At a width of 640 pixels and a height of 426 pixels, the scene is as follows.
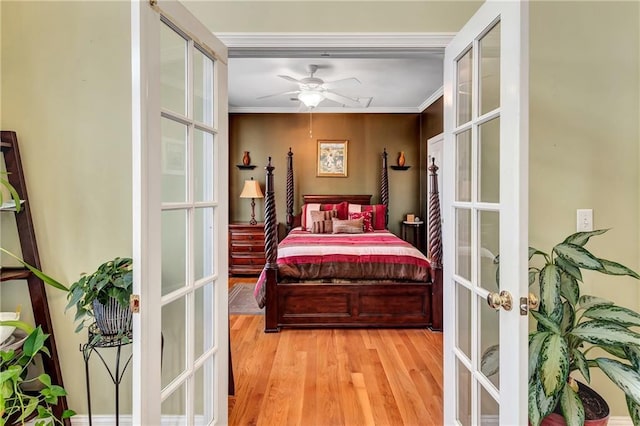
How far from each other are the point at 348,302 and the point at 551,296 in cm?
226

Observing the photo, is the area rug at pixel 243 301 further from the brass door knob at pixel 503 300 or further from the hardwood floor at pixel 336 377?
the brass door knob at pixel 503 300

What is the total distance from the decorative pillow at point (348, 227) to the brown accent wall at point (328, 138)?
1167 mm

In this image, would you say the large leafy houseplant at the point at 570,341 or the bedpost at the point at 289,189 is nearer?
the large leafy houseplant at the point at 570,341

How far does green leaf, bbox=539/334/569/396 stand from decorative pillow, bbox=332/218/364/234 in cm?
380

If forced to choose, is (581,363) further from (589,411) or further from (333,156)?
(333,156)

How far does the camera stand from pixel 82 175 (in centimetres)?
183

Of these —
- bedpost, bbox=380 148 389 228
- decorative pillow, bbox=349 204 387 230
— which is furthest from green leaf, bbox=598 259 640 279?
bedpost, bbox=380 148 389 228

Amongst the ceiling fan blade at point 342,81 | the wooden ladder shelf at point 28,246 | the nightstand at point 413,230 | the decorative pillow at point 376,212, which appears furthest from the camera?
the nightstand at point 413,230

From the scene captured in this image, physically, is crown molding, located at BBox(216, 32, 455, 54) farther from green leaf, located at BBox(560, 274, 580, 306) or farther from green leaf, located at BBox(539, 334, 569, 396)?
green leaf, located at BBox(539, 334, 569, 396)

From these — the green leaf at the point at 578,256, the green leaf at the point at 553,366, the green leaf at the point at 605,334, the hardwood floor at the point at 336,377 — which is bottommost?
the hardwood floor at the point at 336,377

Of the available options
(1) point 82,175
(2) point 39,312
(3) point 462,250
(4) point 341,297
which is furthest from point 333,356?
(1) point 82,175

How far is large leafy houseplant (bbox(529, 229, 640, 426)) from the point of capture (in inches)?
45.9

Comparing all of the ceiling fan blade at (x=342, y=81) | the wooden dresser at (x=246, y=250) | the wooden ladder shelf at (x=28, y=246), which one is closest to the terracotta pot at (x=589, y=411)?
the wooden ladder shelf at (x=28, y=246)

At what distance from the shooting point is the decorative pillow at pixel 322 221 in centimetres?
510
